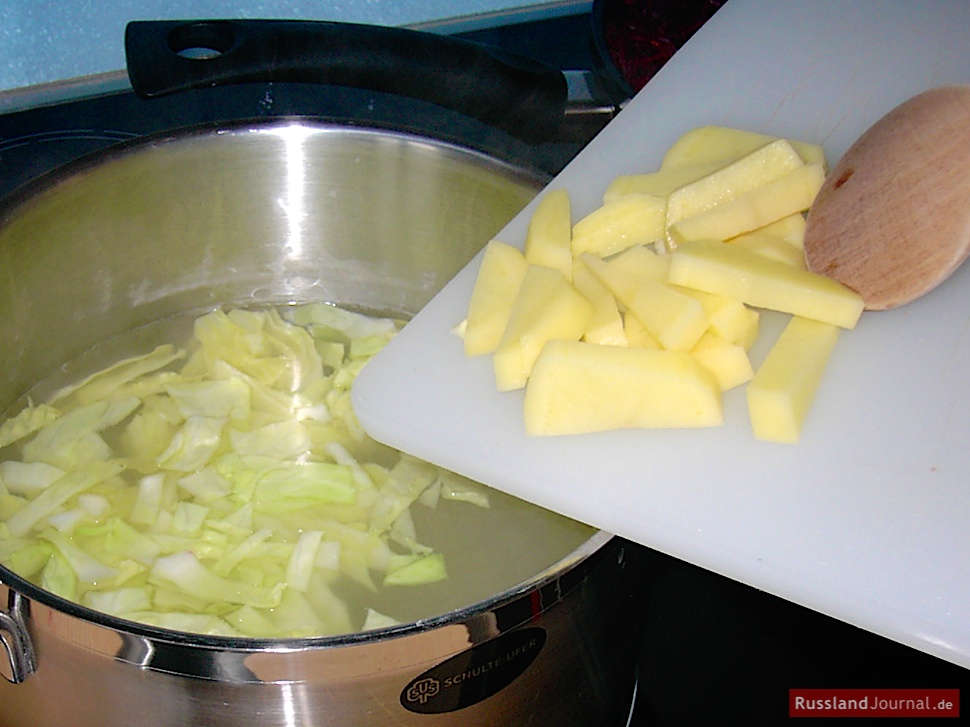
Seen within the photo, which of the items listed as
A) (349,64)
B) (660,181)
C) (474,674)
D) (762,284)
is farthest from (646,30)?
(474,674)

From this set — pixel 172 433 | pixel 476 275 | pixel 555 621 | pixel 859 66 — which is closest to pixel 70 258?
pixel 172 433

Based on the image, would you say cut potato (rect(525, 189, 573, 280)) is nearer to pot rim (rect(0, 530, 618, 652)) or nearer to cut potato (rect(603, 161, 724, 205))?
cut potato (rect(603, 161, 724, 205))

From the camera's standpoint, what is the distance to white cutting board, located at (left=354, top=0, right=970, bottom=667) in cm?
102

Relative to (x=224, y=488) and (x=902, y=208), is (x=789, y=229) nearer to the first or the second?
(x=902, y=208)

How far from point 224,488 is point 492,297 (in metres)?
0.61

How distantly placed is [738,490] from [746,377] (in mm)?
142

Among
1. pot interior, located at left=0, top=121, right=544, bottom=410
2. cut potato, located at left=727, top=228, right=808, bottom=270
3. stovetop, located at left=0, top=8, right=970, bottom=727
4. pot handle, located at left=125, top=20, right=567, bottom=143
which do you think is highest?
pot handle, located at left=125, top=20, right=567, bottom=143

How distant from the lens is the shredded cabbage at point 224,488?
4.59ft

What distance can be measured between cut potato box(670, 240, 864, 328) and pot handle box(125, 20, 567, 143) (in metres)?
0.59

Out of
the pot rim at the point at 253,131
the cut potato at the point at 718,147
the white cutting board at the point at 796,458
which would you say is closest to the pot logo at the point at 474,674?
the white cutting board at the point at 796,458

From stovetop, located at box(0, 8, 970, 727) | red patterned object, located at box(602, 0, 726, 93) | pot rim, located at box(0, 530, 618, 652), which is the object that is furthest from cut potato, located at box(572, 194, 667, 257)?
red patterned object, located at box(602, 0, 726, 93)

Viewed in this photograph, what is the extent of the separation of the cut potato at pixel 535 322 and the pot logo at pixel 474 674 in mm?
301

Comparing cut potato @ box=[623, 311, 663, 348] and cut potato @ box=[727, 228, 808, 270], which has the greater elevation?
cut potato @ box=[727, 228, 808, 270]

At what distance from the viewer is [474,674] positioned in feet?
3.35
